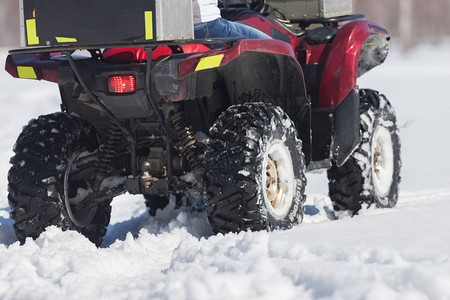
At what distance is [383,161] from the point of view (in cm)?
618

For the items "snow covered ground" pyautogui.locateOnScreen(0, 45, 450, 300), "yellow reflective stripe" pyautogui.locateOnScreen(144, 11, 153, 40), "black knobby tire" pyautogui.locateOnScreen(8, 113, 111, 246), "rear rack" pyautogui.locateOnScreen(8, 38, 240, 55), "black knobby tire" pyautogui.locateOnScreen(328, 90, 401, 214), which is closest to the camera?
"snow covered ground" pyautogui.locateOnScreen(0, 45, 450, 300)

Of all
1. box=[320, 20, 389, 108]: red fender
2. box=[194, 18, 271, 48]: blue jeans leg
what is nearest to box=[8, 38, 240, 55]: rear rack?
box=[194, 18, 271, 48]: blue jeans leg

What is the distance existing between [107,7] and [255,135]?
1021 millimetres

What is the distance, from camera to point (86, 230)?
515cm

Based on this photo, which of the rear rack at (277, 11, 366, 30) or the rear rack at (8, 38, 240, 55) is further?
the rear rack at (277, 11, 366, 30)

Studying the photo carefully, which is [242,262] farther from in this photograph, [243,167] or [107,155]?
[107,155]

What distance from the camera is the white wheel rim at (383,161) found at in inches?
237

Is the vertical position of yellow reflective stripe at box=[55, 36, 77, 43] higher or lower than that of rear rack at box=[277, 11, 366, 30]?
higher

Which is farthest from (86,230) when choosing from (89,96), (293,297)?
(293,297)

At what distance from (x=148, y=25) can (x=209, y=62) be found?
36 cm

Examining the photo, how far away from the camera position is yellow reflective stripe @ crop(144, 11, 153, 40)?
398 cm

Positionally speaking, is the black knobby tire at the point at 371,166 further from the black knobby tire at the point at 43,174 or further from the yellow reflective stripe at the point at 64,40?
the yellow reflective stripe at the point at 64,40

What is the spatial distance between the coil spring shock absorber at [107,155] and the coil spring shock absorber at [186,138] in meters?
0.41

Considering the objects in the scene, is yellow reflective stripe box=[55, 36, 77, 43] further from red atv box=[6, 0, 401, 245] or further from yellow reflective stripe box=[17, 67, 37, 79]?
yellow reflective stripe box=[17, 67, 37, 79]
